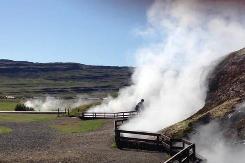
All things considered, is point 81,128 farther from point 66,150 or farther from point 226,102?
point 226,102

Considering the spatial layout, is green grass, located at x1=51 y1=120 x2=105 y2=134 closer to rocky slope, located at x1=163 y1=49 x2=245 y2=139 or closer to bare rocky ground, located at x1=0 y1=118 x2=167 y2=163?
bare rocky ground, located at x1=0 y1=118 x2=167 y2=163

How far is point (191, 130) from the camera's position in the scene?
36.1 metres

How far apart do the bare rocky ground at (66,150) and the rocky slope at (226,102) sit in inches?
200

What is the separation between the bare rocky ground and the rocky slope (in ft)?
16.6

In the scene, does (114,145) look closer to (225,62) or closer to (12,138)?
(12,138)

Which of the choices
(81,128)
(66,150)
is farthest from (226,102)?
(81,128)

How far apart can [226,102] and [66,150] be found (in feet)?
45.7

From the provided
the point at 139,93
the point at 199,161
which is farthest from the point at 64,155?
the point at 139,93

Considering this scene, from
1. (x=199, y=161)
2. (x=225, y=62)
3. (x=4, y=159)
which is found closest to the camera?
(x=199, y=161)

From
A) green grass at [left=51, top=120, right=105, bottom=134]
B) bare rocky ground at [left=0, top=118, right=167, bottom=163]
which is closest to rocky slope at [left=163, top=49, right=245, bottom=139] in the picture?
bare rocky ground at [left=0, top=118, right=167, bottom=163]

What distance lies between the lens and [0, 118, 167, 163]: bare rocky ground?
102 feet

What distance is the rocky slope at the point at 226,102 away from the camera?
3327 centimetres

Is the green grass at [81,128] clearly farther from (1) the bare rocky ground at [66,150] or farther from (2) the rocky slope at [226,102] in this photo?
(2) the rocky slope at [226,102]

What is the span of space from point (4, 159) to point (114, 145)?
1053cm
